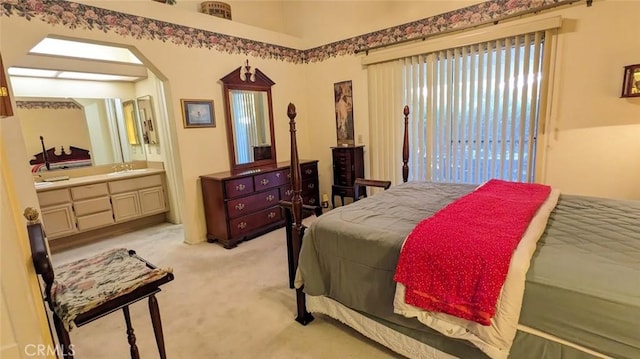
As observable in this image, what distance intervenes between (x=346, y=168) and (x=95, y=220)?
10.8 feet

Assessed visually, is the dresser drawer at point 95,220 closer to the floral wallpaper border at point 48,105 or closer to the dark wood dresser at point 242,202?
the dark wood dresser at point 242,202

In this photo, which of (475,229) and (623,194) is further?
(623,194)

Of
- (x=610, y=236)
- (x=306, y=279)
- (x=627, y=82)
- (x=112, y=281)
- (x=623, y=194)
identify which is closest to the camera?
(x=112, y=281)

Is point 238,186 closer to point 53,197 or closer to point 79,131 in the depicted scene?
point 53,197

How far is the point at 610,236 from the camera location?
1.46 meters

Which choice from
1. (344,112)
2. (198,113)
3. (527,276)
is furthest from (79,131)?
(527,276)

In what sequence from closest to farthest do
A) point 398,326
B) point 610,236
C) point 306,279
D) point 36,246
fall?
1. point 36,246
2. point 610,236
3. point 398,326
4. point 306,279

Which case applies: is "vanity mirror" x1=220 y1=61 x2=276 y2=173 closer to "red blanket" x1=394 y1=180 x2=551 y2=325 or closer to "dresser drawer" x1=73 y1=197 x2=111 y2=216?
"dresser drawer" x1=73 y1=197 x2=111 y2=216

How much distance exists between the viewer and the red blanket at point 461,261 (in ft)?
3.97

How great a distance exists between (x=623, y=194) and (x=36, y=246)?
417 centimetres

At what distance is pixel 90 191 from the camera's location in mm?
3660

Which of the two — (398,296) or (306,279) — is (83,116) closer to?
(306,279)

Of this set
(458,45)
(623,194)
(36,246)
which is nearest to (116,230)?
(36,246)

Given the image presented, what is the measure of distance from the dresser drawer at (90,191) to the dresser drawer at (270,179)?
6.43 feet
